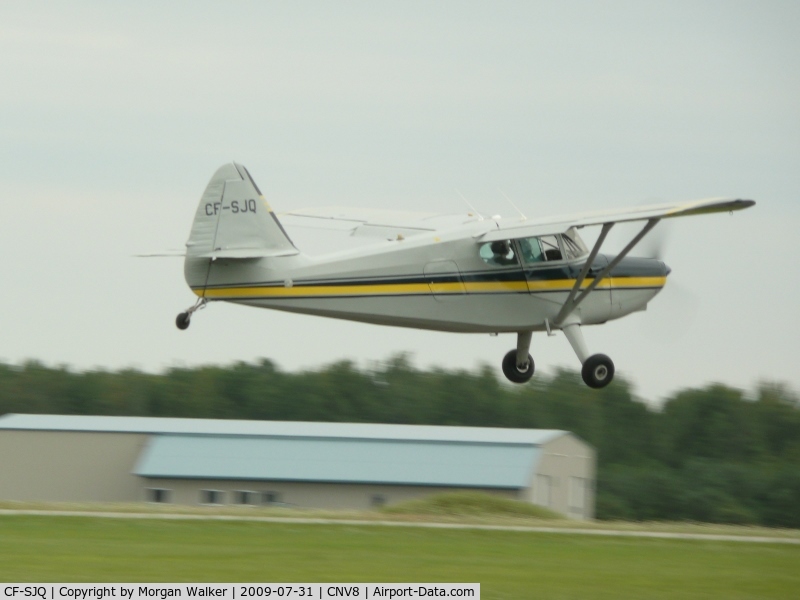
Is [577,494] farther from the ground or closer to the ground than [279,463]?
closer to the ground

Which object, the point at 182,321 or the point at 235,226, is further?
the point at 235,226

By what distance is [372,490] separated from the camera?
1603 inches

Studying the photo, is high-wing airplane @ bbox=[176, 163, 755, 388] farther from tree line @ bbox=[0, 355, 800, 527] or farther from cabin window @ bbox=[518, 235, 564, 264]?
tree line @ bbox=[0, 355, 800, 527]

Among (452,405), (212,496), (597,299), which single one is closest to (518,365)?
(597,299)

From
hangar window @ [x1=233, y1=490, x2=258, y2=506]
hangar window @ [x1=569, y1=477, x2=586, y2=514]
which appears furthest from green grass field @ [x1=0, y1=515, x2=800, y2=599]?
hangar window @ [x1=569, y1=477, x2=586, y2=514]

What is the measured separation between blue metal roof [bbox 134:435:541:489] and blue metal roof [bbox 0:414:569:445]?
50 cm

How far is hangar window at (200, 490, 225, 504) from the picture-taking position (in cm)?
4266

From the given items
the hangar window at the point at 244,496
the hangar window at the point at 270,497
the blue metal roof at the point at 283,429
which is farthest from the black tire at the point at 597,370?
the hangar window at the point at 244,496

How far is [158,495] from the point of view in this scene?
143 feet

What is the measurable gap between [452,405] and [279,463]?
46410mm

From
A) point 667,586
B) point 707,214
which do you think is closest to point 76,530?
point 667,586

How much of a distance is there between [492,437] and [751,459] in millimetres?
48055

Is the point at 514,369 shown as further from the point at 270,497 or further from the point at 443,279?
the point at 270,497

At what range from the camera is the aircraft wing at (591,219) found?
19094 millimetres
